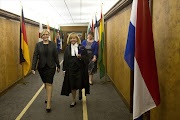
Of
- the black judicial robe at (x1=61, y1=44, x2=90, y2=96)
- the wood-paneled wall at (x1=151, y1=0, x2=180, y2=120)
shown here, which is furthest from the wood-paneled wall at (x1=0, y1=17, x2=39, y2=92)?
the wood-paneled wall at (x1=151, y1=0, x2=180, y2=120)

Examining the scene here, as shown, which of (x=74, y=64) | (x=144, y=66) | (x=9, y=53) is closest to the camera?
(x=144, y=66)

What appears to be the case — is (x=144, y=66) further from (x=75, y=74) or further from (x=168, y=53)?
(x=75, y=74)

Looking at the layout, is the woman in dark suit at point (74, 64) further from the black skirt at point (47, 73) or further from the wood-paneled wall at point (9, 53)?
the wood-paneled wall at point (9, 53)

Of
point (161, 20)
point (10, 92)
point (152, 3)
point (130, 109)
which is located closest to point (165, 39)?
point (161, 20)

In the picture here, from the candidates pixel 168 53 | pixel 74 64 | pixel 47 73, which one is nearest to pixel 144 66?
pixel 168 53

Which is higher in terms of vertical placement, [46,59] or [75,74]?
[46,59]

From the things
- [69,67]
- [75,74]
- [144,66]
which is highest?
[144,66]

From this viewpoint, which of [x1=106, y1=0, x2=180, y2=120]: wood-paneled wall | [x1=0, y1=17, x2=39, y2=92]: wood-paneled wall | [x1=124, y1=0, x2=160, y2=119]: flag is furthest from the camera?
[x1=0, y1=17, x2=39, y2=92]: wood-paneled wall

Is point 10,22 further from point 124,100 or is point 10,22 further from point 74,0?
point 124,100

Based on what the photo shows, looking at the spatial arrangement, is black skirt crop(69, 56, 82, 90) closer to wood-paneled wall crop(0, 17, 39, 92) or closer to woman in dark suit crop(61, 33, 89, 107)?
woman in dark suit crop(61, 33, 89, 107)

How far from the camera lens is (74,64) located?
3.55 m

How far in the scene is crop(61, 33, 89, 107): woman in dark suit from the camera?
11.5 feet

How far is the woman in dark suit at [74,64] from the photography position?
139 inches

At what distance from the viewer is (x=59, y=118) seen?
3.14 m
